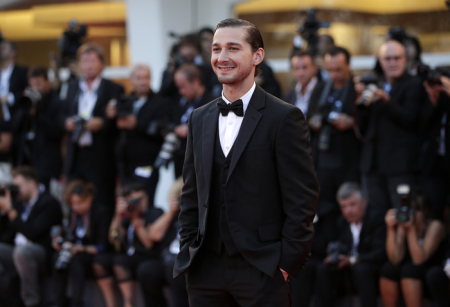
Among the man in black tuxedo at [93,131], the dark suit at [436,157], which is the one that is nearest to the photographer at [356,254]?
the dark suit at [436,157]

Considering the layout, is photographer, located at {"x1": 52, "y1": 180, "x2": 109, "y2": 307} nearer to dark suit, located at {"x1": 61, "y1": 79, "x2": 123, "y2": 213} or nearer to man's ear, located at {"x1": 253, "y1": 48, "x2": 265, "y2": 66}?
dark suit, located at {"x1": 61, "y1": 79, "x2": 123, "y2": 213}

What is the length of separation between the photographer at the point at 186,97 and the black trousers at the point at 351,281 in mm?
1703

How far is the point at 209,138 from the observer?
265 cm

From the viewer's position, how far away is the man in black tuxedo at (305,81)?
5457mm

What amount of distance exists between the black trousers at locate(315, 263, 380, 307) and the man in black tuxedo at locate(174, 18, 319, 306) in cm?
219

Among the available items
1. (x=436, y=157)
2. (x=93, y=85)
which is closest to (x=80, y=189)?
(x=93, y=85)

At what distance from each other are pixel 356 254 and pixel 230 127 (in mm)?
2577

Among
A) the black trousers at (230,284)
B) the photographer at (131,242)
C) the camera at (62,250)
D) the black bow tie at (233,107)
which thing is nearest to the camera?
the black trousers at (230,284)

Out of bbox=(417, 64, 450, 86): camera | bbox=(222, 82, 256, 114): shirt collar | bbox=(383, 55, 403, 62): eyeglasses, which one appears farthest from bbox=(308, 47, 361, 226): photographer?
bbox=(222, 82, 256, 114): shirt collar

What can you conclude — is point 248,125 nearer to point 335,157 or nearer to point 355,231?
point 355,231

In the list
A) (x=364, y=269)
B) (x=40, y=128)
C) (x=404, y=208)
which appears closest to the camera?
(x=404, y=208)

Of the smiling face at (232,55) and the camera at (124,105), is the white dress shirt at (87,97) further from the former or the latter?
the smiling face at (232,55)

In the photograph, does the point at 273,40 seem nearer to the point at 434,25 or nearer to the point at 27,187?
the point at 434,25

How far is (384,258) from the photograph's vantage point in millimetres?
4746
